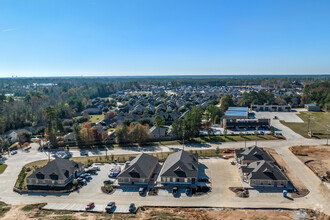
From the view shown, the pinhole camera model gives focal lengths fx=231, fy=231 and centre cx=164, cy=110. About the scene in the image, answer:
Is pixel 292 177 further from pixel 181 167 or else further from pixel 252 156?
pixel 181 167


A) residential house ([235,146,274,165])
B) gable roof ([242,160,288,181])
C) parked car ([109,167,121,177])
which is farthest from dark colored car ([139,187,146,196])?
residential house ([235,146,274,165])

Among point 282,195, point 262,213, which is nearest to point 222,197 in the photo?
point 262,213

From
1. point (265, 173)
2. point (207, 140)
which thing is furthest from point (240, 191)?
point (207, 140)

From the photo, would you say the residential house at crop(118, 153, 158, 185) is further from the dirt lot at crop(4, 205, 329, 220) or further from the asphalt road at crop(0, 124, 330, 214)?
the dirt lot at crop(4, 205, 329, 220)

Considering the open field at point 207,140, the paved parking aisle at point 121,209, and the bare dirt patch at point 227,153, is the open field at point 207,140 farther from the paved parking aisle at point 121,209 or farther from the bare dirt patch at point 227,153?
the paved parking aisle at point 121,209

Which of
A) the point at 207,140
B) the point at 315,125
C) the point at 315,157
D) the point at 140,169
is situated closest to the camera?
the point at 140,169

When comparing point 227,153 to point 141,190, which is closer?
point 141,190

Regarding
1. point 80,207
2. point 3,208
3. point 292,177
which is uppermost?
point 292,177
